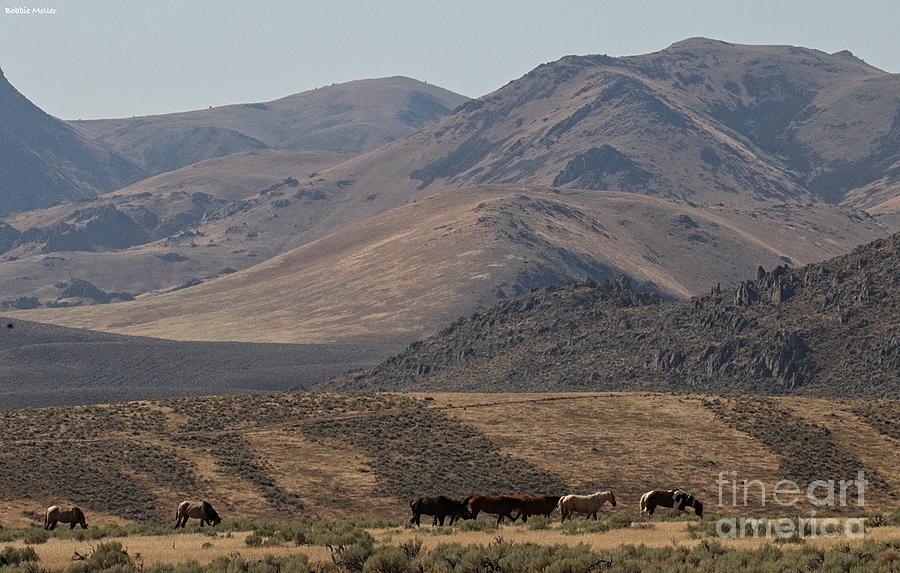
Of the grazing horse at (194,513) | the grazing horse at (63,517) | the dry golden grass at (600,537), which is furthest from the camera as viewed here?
the grazing horse at (194,513)

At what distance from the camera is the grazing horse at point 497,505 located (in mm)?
46875

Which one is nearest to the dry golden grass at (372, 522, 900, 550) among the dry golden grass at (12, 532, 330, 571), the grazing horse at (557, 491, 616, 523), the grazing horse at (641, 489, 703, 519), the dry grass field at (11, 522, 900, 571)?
the dry grass field at (11, 522, 900, 571)

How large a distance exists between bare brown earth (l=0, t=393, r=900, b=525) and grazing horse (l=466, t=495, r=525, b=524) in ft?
84.1

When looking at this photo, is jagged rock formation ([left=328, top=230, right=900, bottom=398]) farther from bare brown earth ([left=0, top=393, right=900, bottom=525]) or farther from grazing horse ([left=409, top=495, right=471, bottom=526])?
grazing horse ([left=409, top=495, right=471, bottom=526])

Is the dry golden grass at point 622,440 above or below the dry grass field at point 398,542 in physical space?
below

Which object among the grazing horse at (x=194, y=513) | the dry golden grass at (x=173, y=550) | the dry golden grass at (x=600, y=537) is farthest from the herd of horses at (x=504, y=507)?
the grazing horse at (x=194, y=513)

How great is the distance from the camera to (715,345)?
162 metres

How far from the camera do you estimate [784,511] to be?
73000 millimetres

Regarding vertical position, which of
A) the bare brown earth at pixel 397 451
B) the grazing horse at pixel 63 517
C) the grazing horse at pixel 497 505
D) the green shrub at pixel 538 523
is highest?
the grazing horse at pixel 497 505

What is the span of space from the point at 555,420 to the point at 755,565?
6298cm

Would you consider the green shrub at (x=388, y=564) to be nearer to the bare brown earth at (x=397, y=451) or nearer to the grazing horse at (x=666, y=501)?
the grazing horse at (x=666, y=501)

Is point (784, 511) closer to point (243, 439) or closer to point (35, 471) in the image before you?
point (243, 439)

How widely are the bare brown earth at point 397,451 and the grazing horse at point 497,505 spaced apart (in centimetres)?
2564

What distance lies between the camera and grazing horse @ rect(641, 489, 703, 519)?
5088 cm
